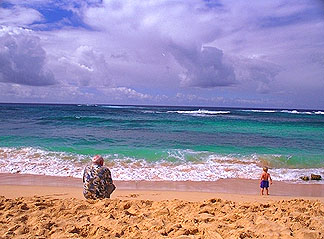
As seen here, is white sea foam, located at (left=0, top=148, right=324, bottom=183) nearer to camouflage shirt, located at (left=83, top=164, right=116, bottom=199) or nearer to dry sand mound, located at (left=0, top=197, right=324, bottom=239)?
camouflage shirt, located at (left=83, top=164, right=116, bottom=199)

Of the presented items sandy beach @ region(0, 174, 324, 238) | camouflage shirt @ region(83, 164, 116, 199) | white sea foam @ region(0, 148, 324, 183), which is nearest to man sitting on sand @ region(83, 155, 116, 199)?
camouflage shirt @ region(83, 164, 116, 199)

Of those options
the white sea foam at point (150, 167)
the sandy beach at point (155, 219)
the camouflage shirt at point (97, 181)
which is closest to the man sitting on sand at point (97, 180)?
the camouflage shirt at point (97, 181)

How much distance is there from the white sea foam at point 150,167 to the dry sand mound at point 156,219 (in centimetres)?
411

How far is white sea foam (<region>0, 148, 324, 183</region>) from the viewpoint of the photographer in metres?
9.60

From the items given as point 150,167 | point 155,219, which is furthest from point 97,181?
point 150,167

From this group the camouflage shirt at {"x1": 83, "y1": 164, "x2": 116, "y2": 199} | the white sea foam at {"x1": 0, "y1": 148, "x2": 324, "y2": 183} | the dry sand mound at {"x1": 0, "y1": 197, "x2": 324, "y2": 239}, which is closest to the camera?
the dry sand mound at {"x1": 0, "y1": 197, "x2": 324, "y2": 239}

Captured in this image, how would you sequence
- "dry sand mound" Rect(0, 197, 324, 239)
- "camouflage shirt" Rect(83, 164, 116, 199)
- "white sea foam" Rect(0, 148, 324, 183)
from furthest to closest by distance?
1. "white sea foam" Rect(0, 148, 324, 183)
2. "camouflage shirt" Rect(83, 164, 116, 199)
3. "dry sand mound" Rect(0, 197, 324, 239)

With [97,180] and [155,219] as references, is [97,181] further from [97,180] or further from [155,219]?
[155,219]

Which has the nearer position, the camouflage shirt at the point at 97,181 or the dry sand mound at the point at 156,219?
the dry sand mound at the point at 156,219

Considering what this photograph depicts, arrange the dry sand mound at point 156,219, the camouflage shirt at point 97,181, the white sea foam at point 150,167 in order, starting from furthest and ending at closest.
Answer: the white sea foam at point 150,167
the camouflage shirt at point 97,181
the dry sand mound at point 156,219

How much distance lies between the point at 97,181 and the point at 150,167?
5.39m

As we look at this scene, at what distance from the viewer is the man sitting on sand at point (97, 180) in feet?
17.9

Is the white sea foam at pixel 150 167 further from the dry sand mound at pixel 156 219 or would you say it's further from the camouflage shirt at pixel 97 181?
the dry sand mound at pixel 156 219

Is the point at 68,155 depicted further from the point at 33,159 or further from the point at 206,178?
the point at 206,178
